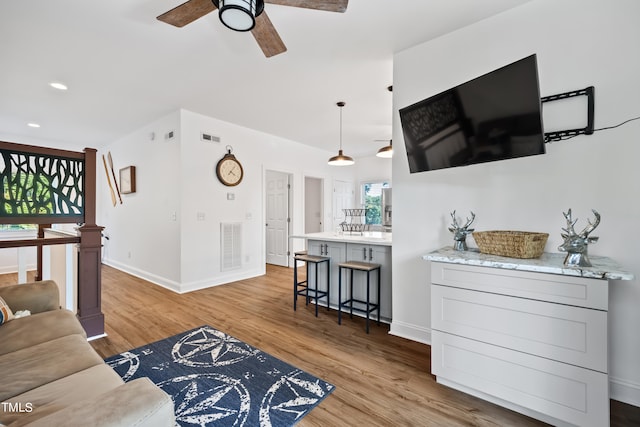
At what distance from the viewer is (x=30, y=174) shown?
2.47m

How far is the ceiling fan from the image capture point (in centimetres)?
149

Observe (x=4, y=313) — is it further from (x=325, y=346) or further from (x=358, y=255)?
(x=358, y=255)

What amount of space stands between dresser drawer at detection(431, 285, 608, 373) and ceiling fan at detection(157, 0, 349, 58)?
193 centimetres

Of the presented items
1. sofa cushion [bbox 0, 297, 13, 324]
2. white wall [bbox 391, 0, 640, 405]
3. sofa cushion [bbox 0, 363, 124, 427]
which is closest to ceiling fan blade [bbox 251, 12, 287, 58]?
white wall [bbox 391, 0, 640, 405]

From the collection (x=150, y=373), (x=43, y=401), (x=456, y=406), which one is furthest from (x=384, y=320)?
(x=43, y=401)

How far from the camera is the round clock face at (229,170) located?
14.9 feet

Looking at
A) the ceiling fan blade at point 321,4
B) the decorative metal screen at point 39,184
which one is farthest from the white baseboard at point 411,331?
the decorative metal screen at point 39,184

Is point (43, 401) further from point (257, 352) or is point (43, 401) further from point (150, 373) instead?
point (257, 352)

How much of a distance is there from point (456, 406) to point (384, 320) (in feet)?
4.50

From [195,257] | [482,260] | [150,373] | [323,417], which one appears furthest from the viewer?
[195,257]

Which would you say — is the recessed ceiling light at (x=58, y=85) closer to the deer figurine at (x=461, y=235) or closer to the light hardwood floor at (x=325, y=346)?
the light hardwood floor at (x=325, y=346)

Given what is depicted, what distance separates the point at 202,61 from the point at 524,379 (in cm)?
363

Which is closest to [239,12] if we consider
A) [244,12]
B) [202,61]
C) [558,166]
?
[244,12]

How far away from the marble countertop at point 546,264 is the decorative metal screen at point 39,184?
3.18 meters
